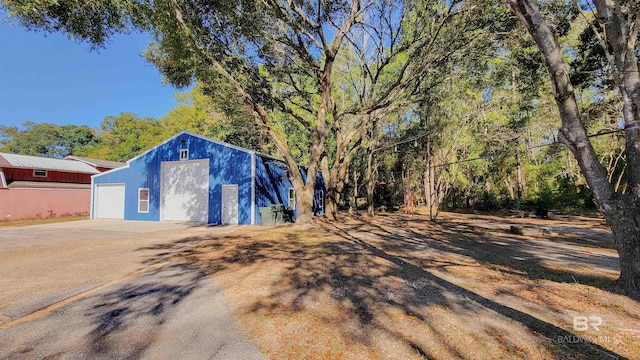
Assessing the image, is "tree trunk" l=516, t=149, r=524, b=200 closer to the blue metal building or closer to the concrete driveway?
the blue metal building

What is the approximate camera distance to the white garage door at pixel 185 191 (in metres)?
14.4

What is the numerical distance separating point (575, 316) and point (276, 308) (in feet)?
11.4

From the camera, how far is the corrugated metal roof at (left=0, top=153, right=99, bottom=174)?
721 inches

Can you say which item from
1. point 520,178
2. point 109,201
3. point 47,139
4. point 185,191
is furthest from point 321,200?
point 47,139

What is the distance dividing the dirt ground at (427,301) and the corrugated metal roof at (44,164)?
19485mm

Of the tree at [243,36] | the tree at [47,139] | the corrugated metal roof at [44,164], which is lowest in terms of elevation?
the corrugated metal roof at [44,164]

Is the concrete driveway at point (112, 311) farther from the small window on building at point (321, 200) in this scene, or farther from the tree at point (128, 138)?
the tree at point (128, 138)

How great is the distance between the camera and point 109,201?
17.0 m

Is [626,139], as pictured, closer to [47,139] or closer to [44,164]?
[44,164]

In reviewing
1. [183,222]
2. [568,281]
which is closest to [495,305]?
[568,281]

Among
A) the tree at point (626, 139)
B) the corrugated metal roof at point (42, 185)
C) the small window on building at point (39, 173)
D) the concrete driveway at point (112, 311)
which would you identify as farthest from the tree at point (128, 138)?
the tree at point (626, 139)

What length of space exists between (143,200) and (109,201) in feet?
10.4

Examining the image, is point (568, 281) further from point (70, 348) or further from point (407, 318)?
point (70, 348)

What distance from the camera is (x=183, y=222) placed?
1438 centimetres
